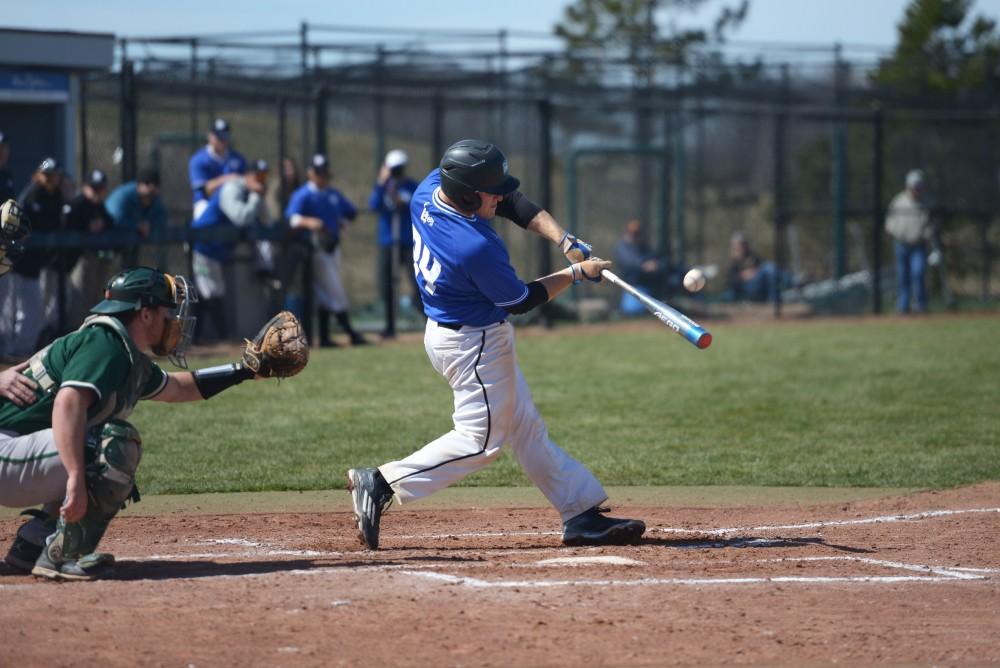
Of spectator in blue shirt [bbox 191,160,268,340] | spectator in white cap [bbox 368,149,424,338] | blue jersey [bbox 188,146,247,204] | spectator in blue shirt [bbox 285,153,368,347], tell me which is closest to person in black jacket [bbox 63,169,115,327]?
spectator in blue shirt [bbox 191,160,268,340]

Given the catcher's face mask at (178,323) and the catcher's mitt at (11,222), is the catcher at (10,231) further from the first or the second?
the catcher's face mask at (178,323)

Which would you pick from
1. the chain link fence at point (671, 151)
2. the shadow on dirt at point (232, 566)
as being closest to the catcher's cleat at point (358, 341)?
the chain link fence at point (671, 151)

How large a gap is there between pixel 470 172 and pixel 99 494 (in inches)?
77.8

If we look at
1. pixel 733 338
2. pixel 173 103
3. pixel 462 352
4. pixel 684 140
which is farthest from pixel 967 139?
pixel 462 352

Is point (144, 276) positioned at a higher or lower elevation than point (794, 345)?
higher

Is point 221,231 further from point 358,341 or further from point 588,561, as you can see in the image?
point 588,561

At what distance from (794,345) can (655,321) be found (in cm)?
331

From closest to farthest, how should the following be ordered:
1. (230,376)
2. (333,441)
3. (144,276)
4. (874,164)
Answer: (144,276) → (230,376) → (333,441) → (874,164)

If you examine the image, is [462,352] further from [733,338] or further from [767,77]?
[767,77]

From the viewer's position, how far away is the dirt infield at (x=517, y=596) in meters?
4.26

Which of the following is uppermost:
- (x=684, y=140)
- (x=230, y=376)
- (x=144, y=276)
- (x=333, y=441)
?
(x=684, y=140)

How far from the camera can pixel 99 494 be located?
4973 millimetres

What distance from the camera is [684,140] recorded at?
2080 centimetres

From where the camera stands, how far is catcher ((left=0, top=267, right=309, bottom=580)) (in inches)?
188
